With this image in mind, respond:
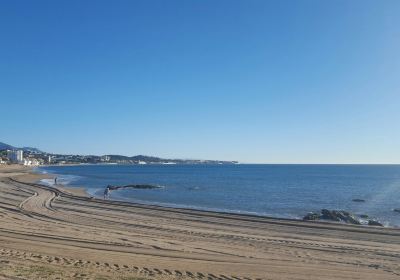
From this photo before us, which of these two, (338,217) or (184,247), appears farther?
(338,217)

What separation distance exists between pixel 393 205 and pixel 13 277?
5442 cm

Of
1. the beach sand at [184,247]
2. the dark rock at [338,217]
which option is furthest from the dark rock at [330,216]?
the beach sand at [184,247]

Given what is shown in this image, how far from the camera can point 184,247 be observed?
19.8 metres

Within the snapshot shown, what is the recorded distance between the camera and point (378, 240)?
82.6 ft

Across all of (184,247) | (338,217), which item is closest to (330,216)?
(338,217)

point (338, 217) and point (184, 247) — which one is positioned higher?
point (184, 247)

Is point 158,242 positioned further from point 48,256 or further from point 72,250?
point 48,256

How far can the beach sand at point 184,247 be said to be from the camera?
13680 mm

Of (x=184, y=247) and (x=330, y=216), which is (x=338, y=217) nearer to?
(x=330, y=216)

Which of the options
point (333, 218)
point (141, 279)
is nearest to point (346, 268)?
point (141, 279)

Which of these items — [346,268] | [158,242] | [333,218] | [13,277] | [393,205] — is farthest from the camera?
[393,205]

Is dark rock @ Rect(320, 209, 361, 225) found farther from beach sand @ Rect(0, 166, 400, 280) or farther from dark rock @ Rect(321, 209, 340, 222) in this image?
beach sand @ Rect(0, 166, 400, 280)

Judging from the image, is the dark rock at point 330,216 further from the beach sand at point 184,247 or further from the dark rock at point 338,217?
the beach sand at point 184,247

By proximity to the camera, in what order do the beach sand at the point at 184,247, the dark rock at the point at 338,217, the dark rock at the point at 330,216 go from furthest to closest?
the dark rock at the point at 330,216 → the dark rock at the point at 338,217 → the beach sand at the point at 184,247
